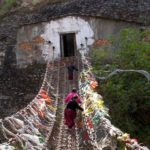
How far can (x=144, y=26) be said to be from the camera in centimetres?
2653

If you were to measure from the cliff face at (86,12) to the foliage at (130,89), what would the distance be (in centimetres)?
369

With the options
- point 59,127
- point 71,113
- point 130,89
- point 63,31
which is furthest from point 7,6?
point 71,113

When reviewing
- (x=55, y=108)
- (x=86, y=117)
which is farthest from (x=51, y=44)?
(x=86, y=117)

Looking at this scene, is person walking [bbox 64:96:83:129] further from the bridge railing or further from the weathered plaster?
the weathered plaster

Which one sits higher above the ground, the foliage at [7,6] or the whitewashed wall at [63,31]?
the foliage at [7,6]

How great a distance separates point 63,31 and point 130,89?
231 inches

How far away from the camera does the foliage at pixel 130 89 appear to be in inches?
841

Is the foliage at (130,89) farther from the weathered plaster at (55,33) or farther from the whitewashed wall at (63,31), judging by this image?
the whitewashed wall at (63,31)

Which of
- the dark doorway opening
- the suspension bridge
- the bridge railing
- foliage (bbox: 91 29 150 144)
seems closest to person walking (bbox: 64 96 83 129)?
the suspension bridge

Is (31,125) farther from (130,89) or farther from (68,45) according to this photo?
(68,45)

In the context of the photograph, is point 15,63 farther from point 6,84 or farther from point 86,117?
point 86,117

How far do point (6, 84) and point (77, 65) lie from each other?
157 inches

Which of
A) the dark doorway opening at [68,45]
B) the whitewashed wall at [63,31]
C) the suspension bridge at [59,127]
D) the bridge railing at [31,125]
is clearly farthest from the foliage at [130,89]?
the dark doorway opening at [68,45]

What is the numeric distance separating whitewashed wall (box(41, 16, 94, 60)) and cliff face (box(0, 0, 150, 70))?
0.31 metres
